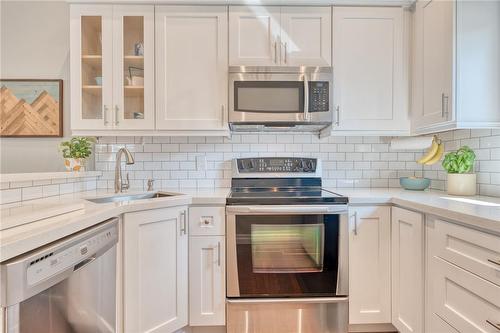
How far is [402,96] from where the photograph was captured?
1.97 metres

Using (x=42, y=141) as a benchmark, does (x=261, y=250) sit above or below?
below

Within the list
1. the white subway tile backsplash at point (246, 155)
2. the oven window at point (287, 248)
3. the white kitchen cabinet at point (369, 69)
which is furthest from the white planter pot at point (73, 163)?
the white kitchen cabinet at point (369, 69)

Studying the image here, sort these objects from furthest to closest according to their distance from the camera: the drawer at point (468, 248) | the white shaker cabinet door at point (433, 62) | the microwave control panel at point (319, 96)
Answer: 1. the microwave control panel at point (319, 96)
2. the white shaker cabinet door at point (433, 62)
3. the drawer at point (468, 248)

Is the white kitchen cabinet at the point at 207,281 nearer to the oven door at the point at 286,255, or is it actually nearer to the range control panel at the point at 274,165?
the oven door at the point at 286,255

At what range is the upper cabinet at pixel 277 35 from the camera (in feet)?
6.28

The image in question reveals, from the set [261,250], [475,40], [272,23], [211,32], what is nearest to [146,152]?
[211,32]

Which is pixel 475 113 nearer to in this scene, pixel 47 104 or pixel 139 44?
pixel 139 44

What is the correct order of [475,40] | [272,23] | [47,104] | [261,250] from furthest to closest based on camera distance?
1. [47,104]
2. [272,23]
3. [261,250]
4. [475,40]

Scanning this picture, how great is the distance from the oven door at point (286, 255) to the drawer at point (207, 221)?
52 mm

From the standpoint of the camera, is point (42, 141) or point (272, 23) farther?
point (42, 141)

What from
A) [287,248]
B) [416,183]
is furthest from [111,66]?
[416,183]

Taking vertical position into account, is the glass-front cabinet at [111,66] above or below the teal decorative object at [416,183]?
above

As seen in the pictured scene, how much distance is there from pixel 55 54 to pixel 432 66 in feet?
9.03

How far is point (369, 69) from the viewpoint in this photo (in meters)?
1.96
